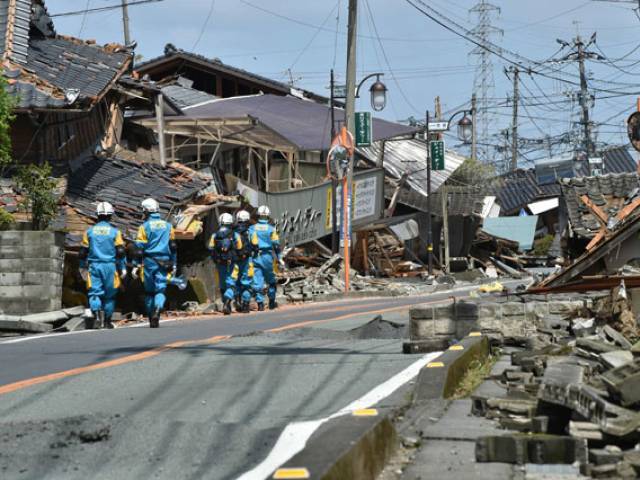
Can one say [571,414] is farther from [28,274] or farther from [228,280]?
[228,280]

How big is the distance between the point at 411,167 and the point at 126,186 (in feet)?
109

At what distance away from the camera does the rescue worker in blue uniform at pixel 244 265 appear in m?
21.7

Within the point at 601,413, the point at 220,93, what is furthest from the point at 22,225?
the point at 220,93

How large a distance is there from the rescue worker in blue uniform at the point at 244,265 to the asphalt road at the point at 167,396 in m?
7.85

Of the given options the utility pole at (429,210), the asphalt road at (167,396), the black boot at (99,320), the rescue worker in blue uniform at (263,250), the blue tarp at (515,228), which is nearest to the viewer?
the asphalt road at (167,396)

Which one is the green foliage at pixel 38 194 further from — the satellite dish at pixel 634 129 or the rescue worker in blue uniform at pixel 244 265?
the satellite dish at pixel 634 129

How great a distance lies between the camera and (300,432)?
6.38 meters

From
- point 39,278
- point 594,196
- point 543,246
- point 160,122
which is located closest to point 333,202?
point 160,122

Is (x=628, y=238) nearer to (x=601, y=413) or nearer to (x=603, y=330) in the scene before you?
(x=603, y=330)

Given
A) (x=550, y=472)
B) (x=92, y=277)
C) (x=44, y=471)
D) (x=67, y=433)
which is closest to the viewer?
(x=550, y=472)

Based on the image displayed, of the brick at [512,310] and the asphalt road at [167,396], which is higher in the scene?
the brick at [512,310]

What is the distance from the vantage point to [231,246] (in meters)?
21.6

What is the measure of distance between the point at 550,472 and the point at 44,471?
2.60 meters

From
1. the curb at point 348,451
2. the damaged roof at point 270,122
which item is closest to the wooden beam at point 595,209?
the damaged roof at point 270,122
